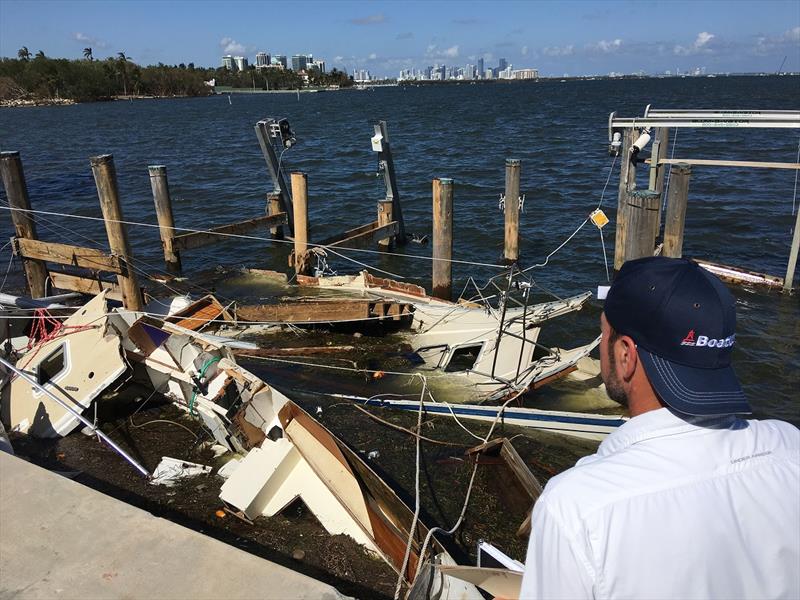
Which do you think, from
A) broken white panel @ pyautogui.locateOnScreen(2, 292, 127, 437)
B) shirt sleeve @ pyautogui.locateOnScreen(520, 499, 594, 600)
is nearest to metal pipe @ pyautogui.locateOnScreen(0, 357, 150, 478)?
broken white panel @ pyautogui.locateOnScreen(2, 292, 127, 437)

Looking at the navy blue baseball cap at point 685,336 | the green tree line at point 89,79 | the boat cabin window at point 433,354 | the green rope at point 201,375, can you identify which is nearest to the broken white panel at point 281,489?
the green rope at point 201,375

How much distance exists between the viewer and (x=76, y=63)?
119812mm

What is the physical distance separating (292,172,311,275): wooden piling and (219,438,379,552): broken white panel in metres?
6.83

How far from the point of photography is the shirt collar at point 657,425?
56.9 inches

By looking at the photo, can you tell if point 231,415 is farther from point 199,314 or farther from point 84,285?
point 84,285

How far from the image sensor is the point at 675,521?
1345mm

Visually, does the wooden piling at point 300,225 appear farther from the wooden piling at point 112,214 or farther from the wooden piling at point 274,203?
the wooden piling at point 112,214

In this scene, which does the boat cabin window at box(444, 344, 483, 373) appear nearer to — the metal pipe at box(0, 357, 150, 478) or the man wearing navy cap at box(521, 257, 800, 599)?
the metal pipe at box(0, 357, 150, 478)

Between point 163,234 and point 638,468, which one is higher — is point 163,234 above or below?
below

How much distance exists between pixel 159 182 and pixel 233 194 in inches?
403

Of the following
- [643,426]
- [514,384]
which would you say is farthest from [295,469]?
[643,426]

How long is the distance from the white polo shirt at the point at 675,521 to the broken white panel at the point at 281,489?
3743 mm

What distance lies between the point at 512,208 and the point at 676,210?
3538 mm

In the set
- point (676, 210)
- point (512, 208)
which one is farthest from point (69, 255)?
point (676, 210)
